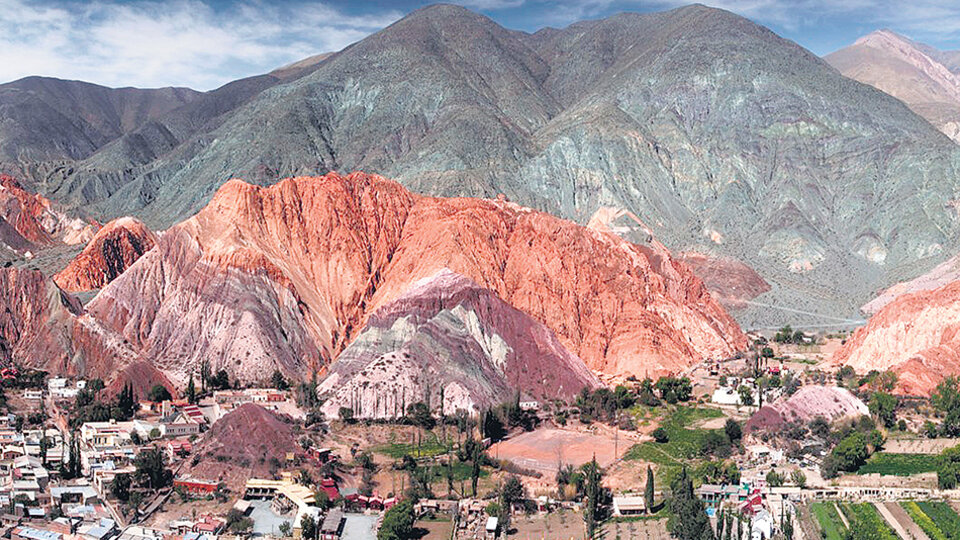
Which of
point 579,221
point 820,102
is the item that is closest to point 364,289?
point 579,221

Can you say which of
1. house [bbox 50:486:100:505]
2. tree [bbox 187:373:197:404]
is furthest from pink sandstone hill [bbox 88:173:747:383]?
house [bbox 50:486:100:505]

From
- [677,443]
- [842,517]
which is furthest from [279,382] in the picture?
[842,517]

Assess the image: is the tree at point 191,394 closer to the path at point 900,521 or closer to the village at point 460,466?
the village at point 460,466

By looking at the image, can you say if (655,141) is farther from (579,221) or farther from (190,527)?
(190,527)

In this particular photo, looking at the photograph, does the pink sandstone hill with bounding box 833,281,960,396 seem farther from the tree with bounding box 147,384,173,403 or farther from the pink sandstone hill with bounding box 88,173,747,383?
the tree with bounding box 147,384,173,403

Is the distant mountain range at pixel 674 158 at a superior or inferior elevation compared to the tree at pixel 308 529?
superior

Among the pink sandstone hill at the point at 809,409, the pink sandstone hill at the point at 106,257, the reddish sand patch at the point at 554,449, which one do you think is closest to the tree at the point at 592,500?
the reddish sand patch at the point at 554,449
